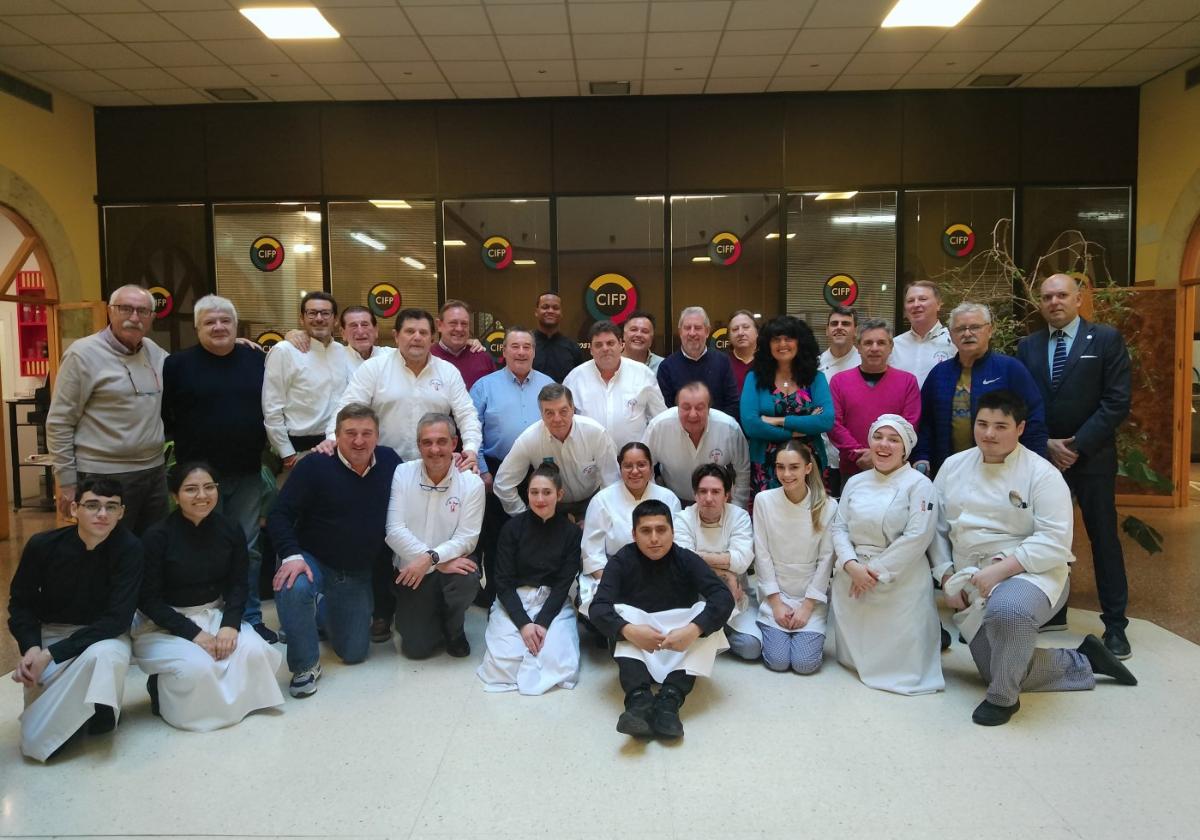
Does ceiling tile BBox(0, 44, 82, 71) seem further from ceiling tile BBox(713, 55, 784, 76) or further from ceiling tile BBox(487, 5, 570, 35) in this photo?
ceiling tile BBox(713, 55, 784, 76)

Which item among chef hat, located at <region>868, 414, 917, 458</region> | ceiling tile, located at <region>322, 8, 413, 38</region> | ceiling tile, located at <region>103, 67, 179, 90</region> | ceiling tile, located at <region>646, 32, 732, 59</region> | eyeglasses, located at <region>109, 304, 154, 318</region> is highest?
ceiling tile, located at <region>103, 67, 179, 90</region>

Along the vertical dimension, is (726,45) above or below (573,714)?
above

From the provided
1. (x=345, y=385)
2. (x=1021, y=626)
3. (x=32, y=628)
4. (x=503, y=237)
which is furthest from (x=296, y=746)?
(x=503, y=237)

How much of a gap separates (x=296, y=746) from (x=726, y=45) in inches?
239

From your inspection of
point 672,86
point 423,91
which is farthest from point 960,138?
point 423,91

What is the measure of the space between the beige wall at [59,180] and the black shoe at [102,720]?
609cm

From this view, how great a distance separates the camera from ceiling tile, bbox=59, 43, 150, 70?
20.2 ft

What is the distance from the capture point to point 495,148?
294 inches

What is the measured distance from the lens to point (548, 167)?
7441mm

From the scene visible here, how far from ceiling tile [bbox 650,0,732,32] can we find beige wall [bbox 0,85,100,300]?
233 inches

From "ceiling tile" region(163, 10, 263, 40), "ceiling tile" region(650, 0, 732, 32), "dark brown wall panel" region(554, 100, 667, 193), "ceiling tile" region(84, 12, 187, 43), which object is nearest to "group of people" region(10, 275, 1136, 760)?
"ceiling tile" region(650, 0, 732, 32)

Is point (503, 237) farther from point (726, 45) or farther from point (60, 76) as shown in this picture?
point (60, 76)

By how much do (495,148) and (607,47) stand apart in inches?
68.8

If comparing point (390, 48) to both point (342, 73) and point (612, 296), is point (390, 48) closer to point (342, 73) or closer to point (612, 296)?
point (342, 73)
